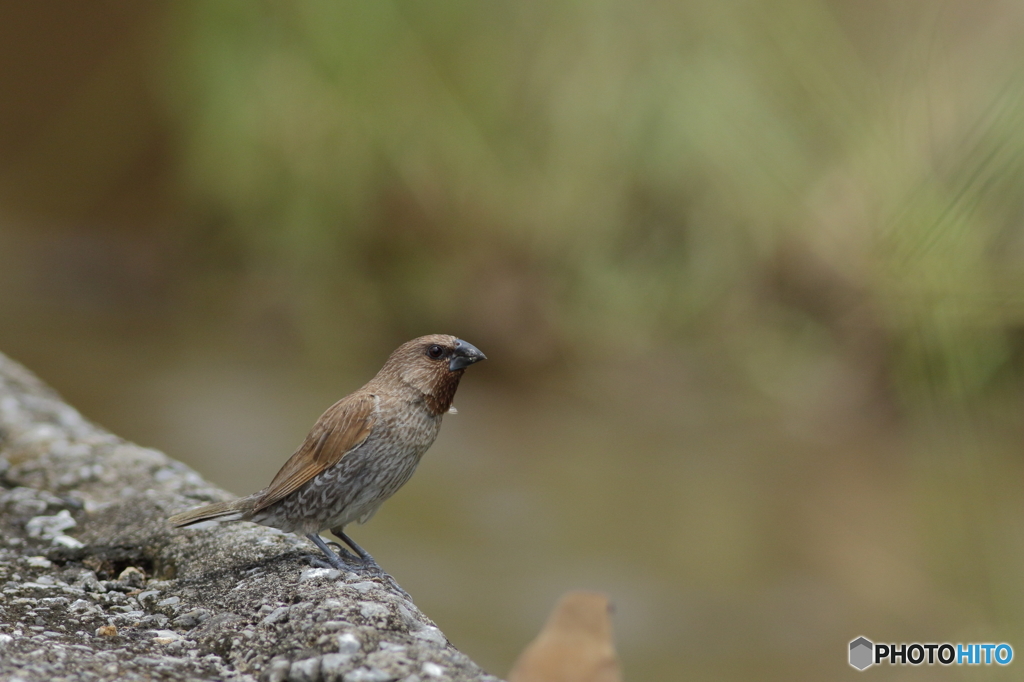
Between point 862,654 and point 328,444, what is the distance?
9.33ft

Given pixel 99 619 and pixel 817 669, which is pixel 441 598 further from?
pixel 99 619

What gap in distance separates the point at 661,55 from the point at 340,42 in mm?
2292

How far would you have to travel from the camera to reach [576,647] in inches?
101

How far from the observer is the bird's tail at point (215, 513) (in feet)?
7.14

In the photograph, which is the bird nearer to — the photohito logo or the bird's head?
the bird's head

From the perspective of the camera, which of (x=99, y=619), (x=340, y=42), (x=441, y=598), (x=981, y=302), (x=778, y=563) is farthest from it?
(x=340, y=42)

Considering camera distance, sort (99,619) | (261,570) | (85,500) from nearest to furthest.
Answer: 1. (99,619)
2. (261,570)
3. (85,500)

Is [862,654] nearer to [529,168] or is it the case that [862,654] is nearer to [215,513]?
[215,513]

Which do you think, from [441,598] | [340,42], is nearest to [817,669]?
[441,598]

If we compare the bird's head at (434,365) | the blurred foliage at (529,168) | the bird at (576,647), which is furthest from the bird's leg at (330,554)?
the blurred foliage at (529,168)

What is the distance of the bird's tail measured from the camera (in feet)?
7.14

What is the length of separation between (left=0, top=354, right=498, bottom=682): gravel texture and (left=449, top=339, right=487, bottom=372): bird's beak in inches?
22.6

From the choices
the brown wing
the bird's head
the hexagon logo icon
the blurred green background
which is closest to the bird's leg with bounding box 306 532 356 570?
the brown wing

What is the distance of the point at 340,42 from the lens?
6664 millimetres
